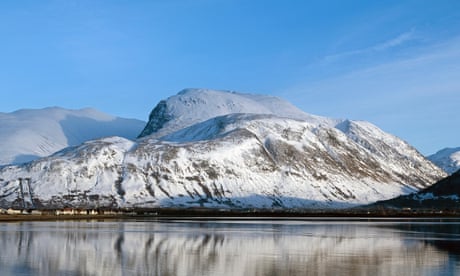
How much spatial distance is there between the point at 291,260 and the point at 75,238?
2848cm

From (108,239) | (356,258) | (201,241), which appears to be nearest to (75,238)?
(108,239)

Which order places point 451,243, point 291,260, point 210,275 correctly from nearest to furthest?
1. point 210,275
2. point 291,260
3. point 451,243

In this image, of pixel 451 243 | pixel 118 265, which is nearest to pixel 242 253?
pixel 118 265

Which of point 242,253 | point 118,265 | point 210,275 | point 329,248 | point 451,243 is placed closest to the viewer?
point 210,275

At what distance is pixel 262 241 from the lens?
6556 cm

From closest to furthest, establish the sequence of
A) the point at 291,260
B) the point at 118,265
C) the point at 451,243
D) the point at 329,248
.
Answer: the point at 118,265 → the point at 291,260 → the point at 329,248 → the point at 451,243

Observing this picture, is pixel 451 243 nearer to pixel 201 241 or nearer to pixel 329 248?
pixel 329 248

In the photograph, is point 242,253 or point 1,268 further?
point 242,253

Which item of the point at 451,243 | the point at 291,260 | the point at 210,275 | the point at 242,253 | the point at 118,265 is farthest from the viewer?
the point at 451,243

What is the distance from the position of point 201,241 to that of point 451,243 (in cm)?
2440

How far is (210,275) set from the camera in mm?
38156

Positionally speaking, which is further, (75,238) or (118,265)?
(75,238)

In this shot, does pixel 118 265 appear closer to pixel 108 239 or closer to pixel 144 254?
pixel 144 254

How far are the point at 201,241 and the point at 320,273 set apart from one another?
1046 inches
